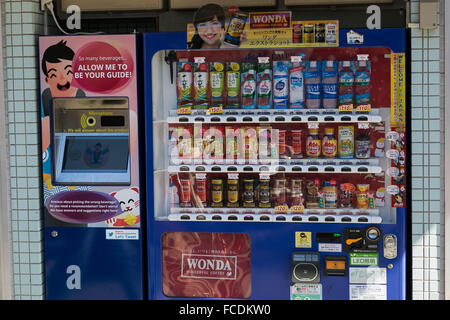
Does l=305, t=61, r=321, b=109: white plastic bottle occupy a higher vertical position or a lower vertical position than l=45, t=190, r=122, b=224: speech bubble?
higher

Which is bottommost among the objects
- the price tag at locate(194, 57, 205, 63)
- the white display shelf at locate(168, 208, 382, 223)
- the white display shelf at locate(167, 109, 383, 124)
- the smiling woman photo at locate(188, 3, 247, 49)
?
the white display shelf at locate(168, 208, 382, 223)

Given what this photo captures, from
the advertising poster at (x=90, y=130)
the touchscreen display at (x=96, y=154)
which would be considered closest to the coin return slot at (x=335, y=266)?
the advertising poster at (x=90, y=130)

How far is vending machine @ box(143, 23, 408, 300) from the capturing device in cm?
368

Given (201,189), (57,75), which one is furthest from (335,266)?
(57,75)

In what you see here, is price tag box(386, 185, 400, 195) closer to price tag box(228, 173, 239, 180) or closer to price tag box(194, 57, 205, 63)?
price tag box(228, 173, 239, 180)

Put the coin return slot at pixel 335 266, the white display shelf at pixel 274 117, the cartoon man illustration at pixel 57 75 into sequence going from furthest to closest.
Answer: the cartoon man illustration at pixel 57 75
the coin return slot at pixel 335 266
the white display shelf at pixel 274 117

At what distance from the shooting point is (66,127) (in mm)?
3902

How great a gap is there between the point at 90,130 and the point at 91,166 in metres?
0.27

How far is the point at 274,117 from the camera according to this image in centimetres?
368

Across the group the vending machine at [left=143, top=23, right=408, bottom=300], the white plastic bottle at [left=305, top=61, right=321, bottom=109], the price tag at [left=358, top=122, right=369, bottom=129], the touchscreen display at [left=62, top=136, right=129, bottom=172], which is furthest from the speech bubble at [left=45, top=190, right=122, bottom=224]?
the price tag at [left=358, top=122, right=369, bottom=129]

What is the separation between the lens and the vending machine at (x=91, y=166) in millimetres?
3801

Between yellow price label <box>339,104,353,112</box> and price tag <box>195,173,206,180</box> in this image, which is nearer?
yellow price label <box>339,104,353,112</box>

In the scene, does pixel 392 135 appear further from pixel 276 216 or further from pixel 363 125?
pixel 276 216

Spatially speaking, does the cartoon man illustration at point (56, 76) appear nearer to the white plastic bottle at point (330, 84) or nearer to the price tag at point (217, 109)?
the price tag at point (217, 109)
